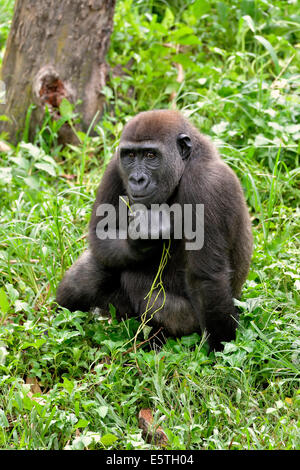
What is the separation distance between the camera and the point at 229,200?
467 centimetres

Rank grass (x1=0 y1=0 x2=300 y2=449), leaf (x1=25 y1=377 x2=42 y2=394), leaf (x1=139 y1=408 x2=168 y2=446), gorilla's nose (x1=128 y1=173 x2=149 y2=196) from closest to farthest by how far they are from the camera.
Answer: leaf (x1=139 y1=408 x2=168 y2=446) → grass (x1=0 y1=0 x2=300 y2=449) → leaf (x1=25 y1=377 x2=42 y2=394) → gorilla's nose (x1=128 y1=173 x2=149 y2=196)

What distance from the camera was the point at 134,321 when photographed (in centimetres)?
501

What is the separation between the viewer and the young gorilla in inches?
179

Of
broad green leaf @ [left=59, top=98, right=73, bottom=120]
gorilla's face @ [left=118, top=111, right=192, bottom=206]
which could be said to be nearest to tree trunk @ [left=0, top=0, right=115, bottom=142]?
broad green leaf @ [left=59, top=98, right=73, bottom=120]

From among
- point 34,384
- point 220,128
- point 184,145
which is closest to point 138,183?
point 184,145

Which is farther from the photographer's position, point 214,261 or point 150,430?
point 214,261

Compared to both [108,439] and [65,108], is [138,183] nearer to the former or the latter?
[108,439]

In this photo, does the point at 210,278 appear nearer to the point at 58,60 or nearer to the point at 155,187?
the point at 155,187

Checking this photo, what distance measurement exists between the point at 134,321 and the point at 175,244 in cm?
66

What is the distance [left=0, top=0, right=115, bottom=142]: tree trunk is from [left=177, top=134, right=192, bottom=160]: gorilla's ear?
2.75 metres

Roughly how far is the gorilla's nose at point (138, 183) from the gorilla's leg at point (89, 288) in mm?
733

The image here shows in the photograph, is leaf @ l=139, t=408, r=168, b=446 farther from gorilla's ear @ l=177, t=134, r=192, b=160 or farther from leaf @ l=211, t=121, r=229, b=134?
leaf @ l=211, t=121, r=229, b=134

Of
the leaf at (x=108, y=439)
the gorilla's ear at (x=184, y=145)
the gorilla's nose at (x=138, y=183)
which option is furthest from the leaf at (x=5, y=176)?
the leaf at (x=108, y=439)

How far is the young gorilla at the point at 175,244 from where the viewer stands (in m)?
4.56
